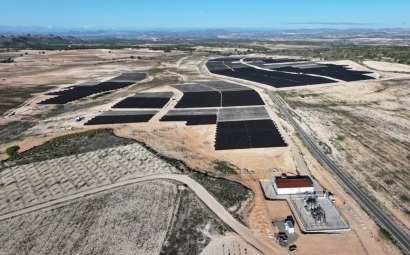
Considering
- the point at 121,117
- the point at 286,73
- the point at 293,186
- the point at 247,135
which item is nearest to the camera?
the point at 293,186

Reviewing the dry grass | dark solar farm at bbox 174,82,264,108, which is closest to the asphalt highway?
the dry grass

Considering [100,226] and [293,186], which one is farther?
[293,186]

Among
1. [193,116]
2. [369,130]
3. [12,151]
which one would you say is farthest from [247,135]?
[12,151]

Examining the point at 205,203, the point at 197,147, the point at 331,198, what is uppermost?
the point at 331,198

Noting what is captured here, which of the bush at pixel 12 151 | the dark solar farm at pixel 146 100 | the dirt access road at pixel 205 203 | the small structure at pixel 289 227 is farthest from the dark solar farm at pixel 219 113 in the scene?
the small structure at pixel 289 227

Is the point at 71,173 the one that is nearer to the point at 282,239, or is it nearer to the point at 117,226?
the point at 117,226

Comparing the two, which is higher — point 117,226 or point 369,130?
point 117,226

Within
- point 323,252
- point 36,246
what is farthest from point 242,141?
point 36,246
